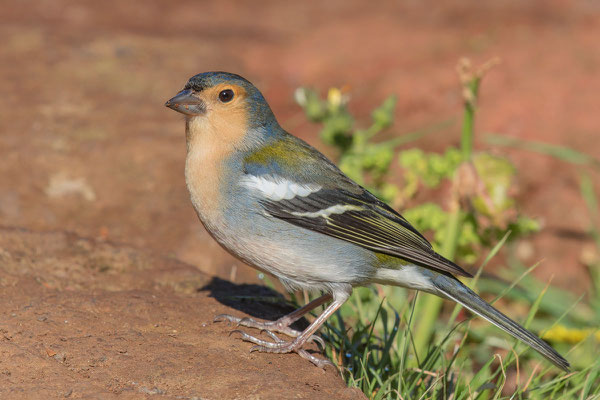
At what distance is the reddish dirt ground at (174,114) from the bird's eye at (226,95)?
1162 mm

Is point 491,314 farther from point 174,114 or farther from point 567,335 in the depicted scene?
point 174,114

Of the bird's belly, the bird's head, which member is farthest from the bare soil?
the bird's head

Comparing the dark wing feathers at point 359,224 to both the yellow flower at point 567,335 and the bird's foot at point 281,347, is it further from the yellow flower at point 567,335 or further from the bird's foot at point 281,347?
the yellow flower at point 567,335

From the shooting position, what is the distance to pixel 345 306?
5.05 meters

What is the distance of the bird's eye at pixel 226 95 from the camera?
4.34m

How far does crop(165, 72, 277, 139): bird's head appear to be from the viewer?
427 centimetres

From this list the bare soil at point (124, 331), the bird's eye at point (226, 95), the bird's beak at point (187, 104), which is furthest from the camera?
the bird's eye at point (226, 95)

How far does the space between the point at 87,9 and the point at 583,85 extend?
→ 6.49m

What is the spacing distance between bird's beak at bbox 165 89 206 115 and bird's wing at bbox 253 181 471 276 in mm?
668

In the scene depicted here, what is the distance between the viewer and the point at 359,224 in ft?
13.9

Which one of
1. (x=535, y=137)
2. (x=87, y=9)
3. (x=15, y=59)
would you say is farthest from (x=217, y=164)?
(x=87, y=9)

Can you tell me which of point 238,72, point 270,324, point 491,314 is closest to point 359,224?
point 270,324

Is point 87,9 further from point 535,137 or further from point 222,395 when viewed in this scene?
point 222,395

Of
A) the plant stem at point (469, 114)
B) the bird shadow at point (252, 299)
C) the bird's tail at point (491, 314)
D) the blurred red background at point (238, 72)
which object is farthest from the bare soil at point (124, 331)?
the plant stem at point (469, 114)
